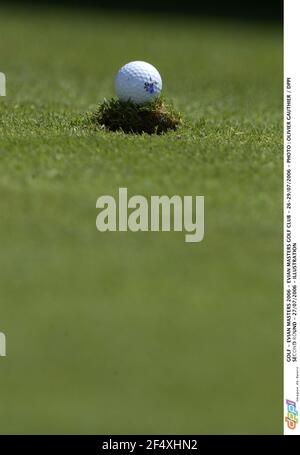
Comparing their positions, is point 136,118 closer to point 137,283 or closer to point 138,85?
point 138,85

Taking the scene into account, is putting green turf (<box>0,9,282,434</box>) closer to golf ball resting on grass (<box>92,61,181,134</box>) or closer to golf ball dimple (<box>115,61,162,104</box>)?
golf ball resting on grass (<box>92,61,181,134</box>)

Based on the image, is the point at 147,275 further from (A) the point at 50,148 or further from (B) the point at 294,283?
(A) the point at 50,148

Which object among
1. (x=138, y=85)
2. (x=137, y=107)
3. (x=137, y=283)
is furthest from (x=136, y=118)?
(x=137, y=283)

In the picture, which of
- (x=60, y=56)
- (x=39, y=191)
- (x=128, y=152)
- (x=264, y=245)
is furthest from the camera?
(x=60, y=56)

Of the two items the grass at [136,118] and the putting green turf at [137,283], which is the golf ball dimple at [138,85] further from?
the putting green turf at [137,283]

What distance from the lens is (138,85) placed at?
1105 centimetres

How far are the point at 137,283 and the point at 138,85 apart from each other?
4.24m

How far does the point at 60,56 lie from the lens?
19.1 metres

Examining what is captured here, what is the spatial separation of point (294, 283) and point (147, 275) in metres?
1.26

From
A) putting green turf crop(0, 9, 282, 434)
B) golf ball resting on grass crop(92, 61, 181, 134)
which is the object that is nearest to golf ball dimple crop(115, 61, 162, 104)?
golf ball resting on grass crop(92, 61, 181, 134)

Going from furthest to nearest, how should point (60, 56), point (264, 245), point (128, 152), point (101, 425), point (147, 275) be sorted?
point (60, 56)
point (128, 152)
point (264, 245)
point (147, 275)
point (101, 425)

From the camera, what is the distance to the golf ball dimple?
11.1 m

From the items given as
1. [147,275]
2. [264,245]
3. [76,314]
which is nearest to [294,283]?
[264,245]

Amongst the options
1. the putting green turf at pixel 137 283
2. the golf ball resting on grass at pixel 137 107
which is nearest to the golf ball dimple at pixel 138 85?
the golf ball resting on grass at pixel 137 107
